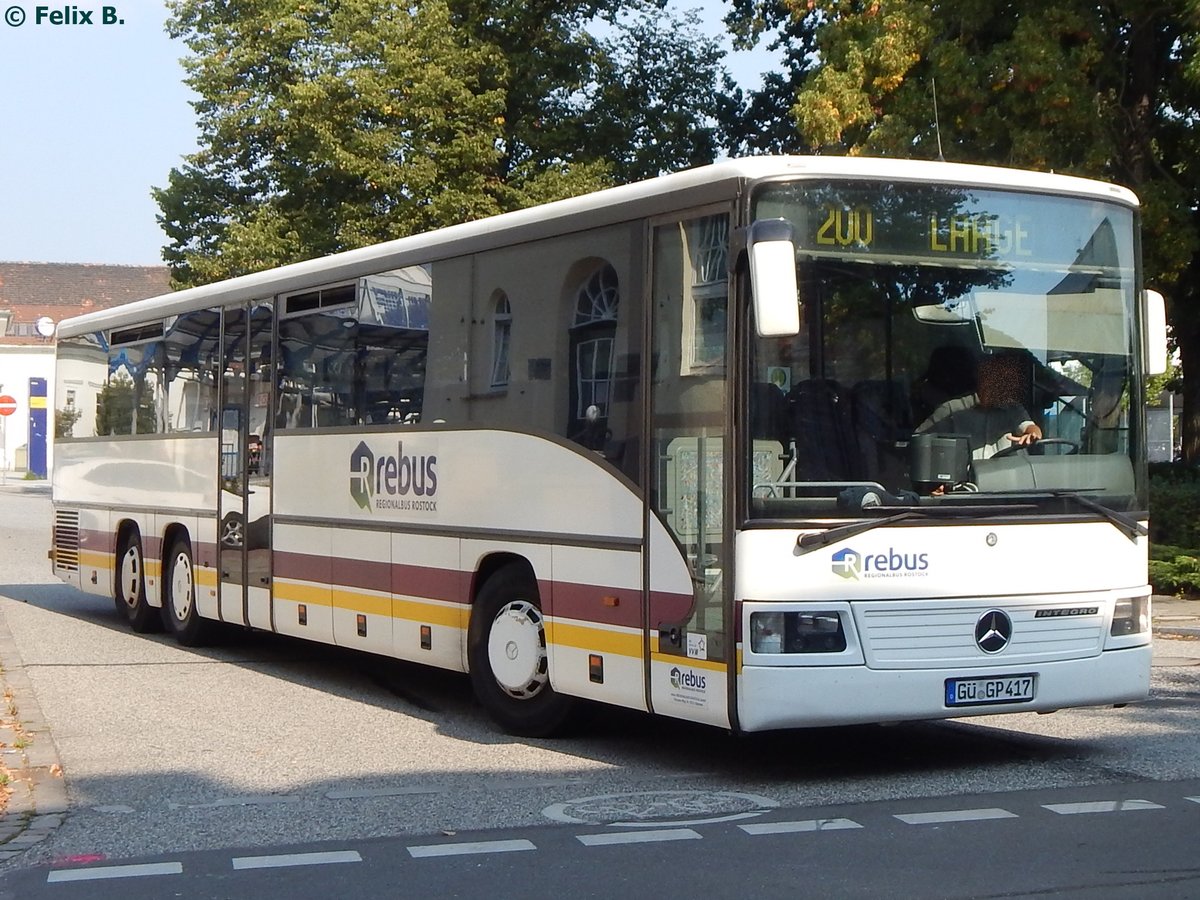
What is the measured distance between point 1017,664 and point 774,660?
53.3 inches

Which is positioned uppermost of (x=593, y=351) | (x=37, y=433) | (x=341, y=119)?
(x=341, y=119)

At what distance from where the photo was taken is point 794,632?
28.9ft

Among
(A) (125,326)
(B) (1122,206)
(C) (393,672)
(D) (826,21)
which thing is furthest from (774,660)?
(D) (826,21)

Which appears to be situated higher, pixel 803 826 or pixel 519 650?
pixel 519 650

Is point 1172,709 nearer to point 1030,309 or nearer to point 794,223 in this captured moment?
point 1030,309

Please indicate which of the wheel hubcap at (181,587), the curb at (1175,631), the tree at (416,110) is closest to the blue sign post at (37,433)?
the tree at (416,110)

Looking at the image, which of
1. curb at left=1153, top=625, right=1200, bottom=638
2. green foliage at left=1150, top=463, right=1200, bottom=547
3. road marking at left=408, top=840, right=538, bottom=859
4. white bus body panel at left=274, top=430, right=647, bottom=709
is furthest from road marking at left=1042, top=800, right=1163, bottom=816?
green foliage at left=1150, top=463, right=1200, bottom=547

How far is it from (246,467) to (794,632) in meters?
7.02

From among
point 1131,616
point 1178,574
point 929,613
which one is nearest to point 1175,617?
point 1178,574

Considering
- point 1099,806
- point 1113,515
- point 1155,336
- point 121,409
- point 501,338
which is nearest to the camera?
point 1099,806

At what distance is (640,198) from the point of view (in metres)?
9.73

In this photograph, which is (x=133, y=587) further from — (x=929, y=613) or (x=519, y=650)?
(x=929, y=613)

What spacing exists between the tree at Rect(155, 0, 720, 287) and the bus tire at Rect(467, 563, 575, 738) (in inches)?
871

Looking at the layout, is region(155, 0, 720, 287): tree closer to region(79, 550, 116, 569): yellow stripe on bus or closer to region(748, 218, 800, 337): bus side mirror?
region(79, 550, 116, 569): yellow stripe on bus
